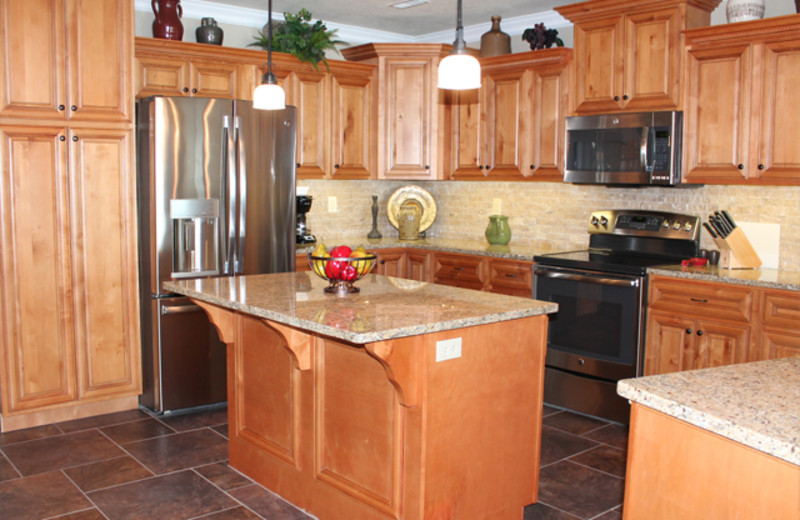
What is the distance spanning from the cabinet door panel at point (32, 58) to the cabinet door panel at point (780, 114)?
12.5ft

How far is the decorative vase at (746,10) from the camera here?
12.9ft

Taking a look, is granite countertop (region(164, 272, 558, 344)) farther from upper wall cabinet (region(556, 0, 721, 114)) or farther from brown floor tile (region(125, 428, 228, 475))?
upper wall cabinet (region(556, 0, 721, 114))

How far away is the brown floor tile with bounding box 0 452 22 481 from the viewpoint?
11.3ft

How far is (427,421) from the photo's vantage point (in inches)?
99.6

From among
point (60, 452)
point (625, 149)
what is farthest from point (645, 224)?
point (60, 452)

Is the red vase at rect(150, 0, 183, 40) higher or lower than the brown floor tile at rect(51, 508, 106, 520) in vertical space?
higher

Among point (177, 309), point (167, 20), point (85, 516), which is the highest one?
point (167, 20)

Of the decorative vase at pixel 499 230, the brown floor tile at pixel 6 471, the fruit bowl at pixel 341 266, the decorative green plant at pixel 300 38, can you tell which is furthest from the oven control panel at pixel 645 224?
the brown floor tile at pixel 6 471

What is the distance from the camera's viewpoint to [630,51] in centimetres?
438

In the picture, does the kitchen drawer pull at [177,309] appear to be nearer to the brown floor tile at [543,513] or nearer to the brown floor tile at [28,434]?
the brown floor tile at [28,434]

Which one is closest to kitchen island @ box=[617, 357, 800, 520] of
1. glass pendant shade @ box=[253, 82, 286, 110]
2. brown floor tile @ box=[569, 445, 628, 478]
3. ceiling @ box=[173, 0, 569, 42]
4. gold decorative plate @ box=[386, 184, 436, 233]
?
brown floor tile @ box=[569, 445, 628, 478]

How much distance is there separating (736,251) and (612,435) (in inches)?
48.7

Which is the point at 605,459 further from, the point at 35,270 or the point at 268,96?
the point at 35,270

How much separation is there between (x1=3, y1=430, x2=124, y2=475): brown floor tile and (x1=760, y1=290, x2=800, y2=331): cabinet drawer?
131 inches
